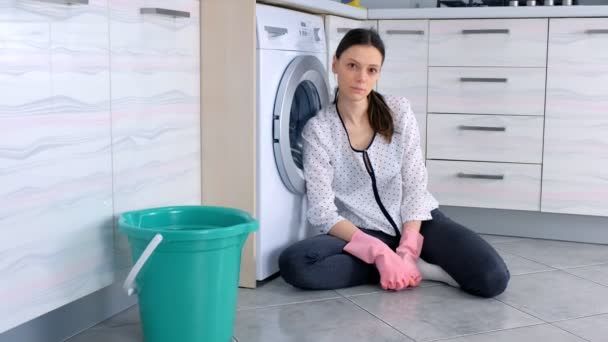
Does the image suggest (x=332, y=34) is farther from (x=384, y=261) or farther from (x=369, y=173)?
(x=384, y=261)

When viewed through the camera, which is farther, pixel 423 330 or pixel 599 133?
pixel 599 133

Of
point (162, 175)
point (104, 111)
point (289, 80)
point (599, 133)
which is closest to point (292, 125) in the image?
point (289, 80)

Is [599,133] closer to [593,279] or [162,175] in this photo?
[593,279]

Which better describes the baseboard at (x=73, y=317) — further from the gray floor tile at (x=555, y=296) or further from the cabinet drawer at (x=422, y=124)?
the cabinet drawer at (x=422, y=124)

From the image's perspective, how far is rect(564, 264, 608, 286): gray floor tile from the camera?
2373mm

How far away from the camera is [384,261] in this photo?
218 centimetres

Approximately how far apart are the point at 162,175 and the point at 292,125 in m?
0.56

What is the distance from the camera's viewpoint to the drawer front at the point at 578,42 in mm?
2721

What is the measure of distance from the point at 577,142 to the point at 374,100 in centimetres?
91

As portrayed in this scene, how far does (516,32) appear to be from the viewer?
2.81 m

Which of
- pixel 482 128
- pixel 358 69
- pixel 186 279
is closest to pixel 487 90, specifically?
pixel 482 128

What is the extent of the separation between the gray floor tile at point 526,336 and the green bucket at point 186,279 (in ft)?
1.86

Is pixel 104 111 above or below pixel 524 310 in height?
above

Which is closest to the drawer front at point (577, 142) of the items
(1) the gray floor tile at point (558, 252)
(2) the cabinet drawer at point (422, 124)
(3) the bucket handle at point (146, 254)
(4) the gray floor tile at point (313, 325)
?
(1) the gray floor tile at point (558, 252)
